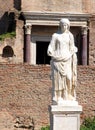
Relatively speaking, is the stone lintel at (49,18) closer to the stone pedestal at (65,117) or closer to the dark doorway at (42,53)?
the dark doorway at (42,53)

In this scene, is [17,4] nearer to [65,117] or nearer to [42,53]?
[42,53]

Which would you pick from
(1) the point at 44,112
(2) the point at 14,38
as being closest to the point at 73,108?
(1) the point at 44,112

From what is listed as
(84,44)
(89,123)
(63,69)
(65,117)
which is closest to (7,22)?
(84,44)

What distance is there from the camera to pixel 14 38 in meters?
28.4

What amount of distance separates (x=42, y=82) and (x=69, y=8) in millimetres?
8907

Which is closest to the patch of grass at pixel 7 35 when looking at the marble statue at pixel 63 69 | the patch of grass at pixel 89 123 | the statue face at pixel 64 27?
the patch of grass at pixel 89 123

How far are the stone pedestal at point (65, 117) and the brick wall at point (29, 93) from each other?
916cm

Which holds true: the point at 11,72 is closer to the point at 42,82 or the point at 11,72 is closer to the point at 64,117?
the point at 42,82

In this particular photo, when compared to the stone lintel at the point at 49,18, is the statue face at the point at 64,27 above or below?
below

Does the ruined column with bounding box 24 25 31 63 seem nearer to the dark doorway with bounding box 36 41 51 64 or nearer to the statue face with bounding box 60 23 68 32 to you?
the dark doorway with bounding box 36 41 51 64

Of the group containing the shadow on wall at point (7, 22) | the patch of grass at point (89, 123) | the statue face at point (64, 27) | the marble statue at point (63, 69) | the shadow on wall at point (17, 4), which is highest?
the shadow on wall at point (17, 4)

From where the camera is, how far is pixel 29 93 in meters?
21.7

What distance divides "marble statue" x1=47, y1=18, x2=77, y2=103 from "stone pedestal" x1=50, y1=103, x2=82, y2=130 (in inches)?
7.9

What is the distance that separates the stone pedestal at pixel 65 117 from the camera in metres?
12.2
